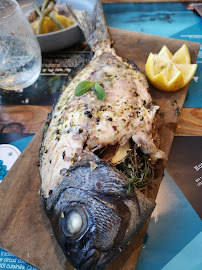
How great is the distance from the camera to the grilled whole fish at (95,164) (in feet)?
4.13

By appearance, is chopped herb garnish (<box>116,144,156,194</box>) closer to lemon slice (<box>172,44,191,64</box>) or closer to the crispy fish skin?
the crispy fish skin

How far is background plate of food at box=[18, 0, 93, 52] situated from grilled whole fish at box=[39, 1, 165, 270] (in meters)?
0.60

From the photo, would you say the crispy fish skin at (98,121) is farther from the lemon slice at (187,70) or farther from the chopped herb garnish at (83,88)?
the lemon slice at (187,70)

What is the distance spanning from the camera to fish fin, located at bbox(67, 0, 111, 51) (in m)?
2.39

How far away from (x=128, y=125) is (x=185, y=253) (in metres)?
0.91

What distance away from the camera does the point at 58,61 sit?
2896mm

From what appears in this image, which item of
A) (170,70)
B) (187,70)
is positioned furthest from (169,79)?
(187,70)

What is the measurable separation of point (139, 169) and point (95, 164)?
40cm

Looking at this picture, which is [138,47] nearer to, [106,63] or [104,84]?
[106,63]

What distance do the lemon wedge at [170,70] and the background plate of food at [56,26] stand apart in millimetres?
995

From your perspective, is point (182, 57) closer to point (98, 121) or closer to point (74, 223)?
point (98, 121)

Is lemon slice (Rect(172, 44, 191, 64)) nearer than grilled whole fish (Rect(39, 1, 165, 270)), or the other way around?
grilled whole fish (Rect(39, 1, 165, 270))

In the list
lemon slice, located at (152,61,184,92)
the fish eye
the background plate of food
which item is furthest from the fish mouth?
the background plate of food

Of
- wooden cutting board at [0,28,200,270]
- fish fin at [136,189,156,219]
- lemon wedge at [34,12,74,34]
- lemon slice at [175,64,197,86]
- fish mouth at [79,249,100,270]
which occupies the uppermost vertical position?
lemon wedge at [34,12,74,34]
